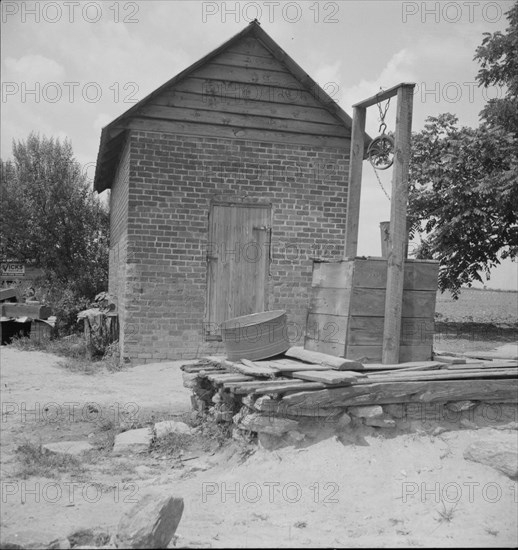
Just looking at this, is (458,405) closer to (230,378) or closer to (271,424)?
(271,424)

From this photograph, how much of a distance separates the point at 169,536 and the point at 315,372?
219 centimetres

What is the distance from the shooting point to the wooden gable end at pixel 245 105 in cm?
1011

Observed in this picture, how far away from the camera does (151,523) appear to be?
11.6 feet

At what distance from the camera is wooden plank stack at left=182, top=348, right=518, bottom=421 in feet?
17.3

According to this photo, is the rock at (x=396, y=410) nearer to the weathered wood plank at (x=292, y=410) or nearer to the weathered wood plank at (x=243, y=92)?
the weathered wood plank at (x=292, y=410)

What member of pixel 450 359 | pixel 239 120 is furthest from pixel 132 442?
pixel 239 120

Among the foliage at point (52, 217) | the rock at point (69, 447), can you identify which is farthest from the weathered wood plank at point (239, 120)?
the foliage at point (52, 217)

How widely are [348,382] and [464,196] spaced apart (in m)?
11.9

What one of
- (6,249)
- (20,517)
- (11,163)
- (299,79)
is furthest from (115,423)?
(11,163)

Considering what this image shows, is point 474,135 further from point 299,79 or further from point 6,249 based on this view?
point 6,249

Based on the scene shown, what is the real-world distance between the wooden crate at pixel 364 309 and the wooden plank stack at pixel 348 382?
0.75 feet

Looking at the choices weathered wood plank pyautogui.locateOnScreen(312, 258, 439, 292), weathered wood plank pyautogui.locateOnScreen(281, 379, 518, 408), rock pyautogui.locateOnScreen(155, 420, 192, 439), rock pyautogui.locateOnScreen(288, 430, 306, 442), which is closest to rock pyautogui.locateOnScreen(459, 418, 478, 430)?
weathered wood plank pyautogui.locateOnScreen(281, 379, 518, 408)

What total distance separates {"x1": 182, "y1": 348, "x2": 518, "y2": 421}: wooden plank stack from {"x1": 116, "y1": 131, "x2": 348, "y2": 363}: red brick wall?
3796 mm

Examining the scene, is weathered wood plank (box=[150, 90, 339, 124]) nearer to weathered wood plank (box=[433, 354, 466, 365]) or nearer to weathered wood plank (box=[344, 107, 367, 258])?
weathered wood plank (box=[344, 107, 367, 258])
